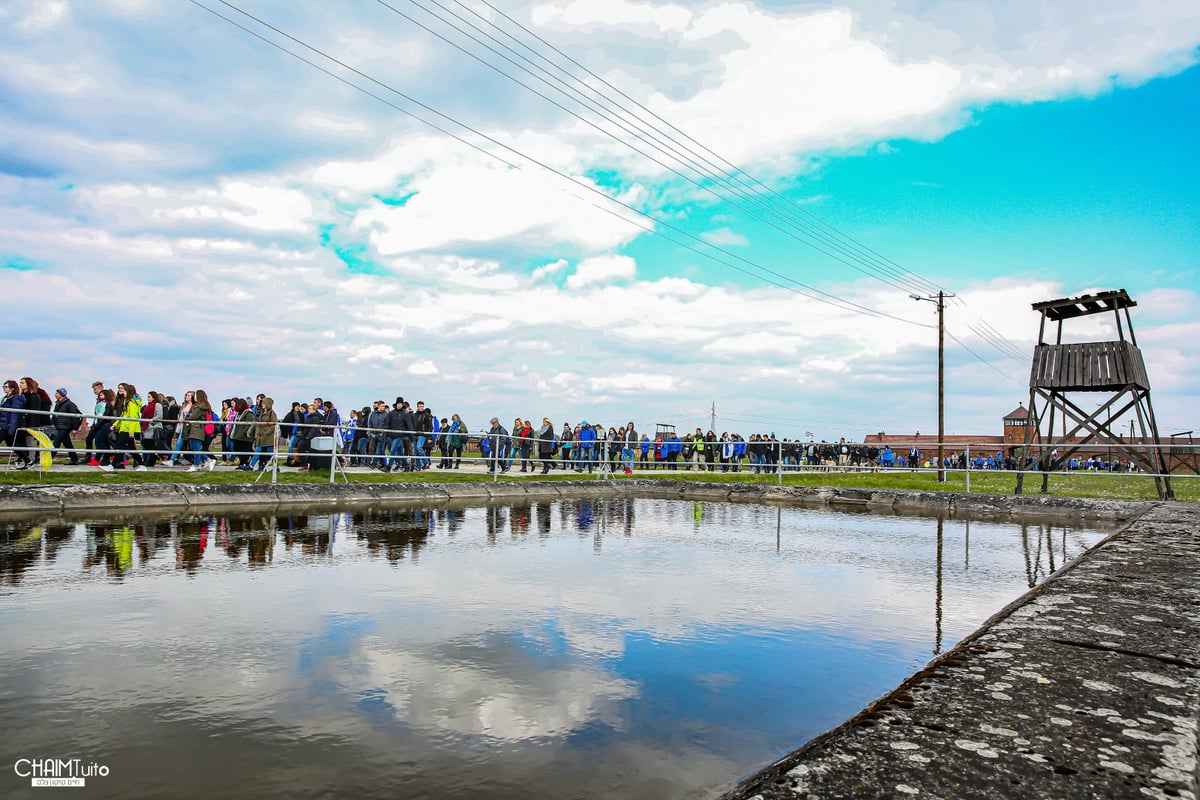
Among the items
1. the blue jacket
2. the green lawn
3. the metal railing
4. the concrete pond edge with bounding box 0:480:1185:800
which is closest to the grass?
the green lawn

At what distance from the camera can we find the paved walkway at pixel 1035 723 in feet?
5.94

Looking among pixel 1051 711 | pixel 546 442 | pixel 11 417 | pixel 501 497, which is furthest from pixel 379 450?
pixel 1051 711

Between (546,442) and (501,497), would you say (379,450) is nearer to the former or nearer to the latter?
(546,442)

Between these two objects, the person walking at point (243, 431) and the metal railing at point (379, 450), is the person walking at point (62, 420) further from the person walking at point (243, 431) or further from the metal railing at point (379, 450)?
the person walking at point (243, 431)

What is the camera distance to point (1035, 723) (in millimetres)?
2217

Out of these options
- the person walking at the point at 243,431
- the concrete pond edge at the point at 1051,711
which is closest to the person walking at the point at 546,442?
the person walking at the point at 243,431

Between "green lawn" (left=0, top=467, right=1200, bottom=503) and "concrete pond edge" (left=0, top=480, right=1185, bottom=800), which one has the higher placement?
"green lawn" (left=0, top=467, right=1200, bottom=503)

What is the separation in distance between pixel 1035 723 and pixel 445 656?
8.26ft

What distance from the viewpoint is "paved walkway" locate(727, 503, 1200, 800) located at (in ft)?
5.94

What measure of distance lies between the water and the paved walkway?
1.77 ft

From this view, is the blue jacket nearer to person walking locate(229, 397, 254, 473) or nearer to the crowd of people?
the crowd of people

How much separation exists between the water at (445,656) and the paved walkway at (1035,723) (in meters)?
0.54

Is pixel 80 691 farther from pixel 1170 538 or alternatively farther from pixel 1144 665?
pixel 1170 538

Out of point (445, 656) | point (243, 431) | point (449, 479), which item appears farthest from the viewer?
point (449, 479)
